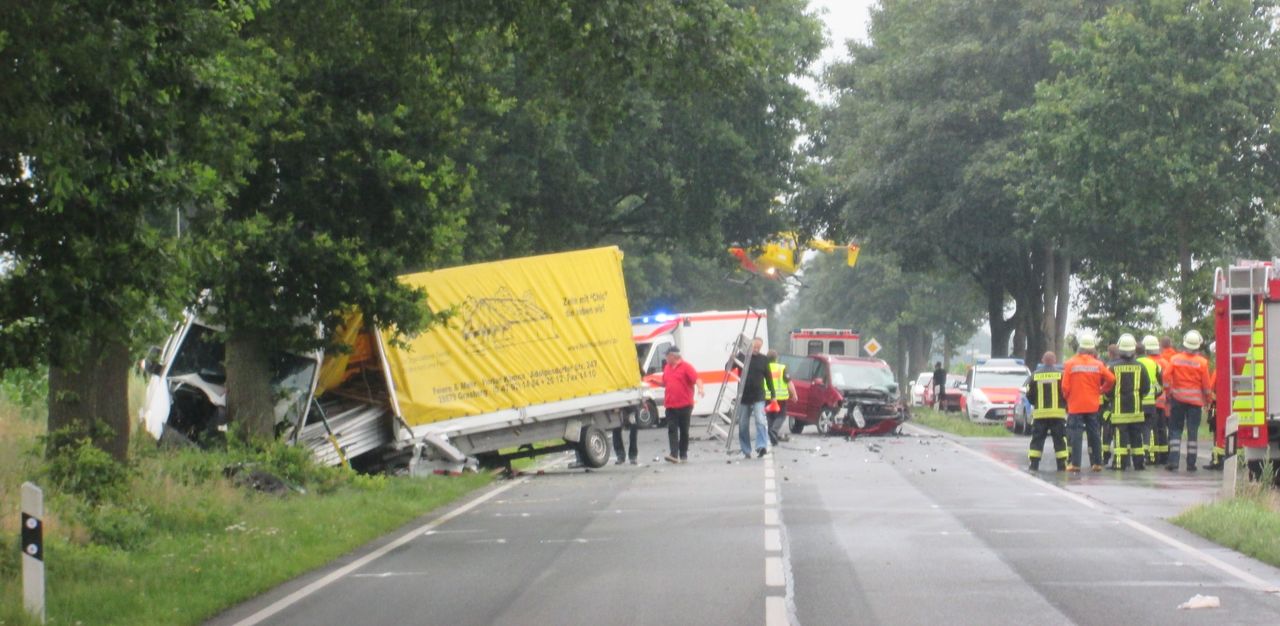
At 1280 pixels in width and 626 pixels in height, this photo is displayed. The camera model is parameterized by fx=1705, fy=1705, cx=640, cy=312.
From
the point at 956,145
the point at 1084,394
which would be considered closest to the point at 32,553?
Answer: the point at 1084,394

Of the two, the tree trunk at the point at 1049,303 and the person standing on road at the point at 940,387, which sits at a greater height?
the tree trunk at the point at 1049,303

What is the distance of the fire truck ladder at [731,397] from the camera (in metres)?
28.0

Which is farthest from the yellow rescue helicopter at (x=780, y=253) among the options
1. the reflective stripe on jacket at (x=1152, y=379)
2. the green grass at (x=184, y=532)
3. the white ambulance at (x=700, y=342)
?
the green grass at (x=184, y=532)

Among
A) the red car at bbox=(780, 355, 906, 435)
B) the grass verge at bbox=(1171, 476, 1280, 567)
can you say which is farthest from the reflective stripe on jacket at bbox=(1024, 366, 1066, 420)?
the red car at bbox=(780, 355, 906, 435)

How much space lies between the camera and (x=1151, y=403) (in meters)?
22.8

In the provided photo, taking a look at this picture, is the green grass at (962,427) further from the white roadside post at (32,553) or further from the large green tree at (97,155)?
the white roadside post at (32,553)

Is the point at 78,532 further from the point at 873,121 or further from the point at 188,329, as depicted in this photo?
the point at 873,121

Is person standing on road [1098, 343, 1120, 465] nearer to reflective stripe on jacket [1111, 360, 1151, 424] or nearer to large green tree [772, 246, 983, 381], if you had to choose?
reflective stripe on jacket [1111, 360, 1151, 424]

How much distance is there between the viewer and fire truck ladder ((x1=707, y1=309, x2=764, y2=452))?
28000 mm

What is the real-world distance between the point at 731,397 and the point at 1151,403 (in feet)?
49.0

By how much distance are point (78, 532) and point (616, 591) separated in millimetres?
4660

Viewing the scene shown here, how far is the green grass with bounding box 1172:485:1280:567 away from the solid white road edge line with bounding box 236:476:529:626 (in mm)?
6796

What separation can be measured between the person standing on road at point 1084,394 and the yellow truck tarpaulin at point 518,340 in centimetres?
635

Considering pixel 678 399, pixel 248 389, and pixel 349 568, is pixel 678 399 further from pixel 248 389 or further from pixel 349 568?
pixel 349 568
